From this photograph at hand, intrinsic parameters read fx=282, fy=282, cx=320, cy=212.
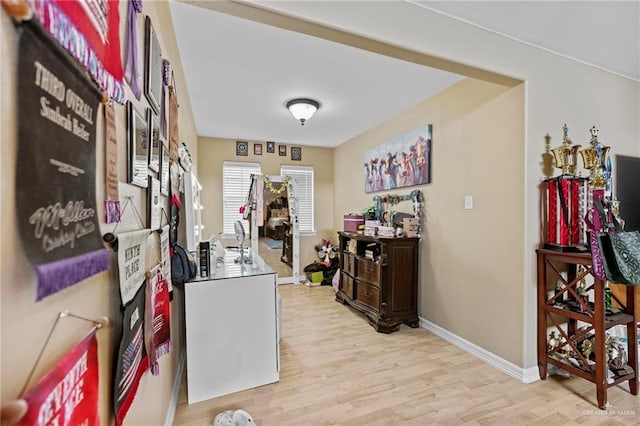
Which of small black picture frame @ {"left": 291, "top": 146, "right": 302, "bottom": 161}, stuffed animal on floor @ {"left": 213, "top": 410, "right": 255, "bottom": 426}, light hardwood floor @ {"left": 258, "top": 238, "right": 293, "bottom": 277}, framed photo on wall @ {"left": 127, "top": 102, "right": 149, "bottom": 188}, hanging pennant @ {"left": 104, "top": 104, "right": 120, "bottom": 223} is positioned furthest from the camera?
small black picture frame @ {"left": 291, "top": 146, "right": 302, "bottom": 161}

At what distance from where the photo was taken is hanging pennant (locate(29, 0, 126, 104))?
0.48 meters

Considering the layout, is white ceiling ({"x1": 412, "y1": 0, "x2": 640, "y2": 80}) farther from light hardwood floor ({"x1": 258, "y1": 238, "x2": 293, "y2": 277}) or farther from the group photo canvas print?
light hardwood floor ({"x1": 258, "y1": 238, "x2": 293, "y2": 277})

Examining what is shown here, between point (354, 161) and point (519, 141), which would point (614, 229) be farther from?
point (354, 161)

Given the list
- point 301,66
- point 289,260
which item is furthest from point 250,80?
point 289,260

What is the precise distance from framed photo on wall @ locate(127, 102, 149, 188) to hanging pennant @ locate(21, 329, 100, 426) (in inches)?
21.1

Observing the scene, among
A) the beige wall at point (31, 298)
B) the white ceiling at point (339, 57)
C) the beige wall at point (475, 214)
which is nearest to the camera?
the beige wall at point (31, 298)

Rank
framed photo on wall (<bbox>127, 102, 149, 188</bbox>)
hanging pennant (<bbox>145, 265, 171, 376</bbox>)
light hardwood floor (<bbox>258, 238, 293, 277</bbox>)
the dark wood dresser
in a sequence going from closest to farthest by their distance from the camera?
1. framed photo on wall (<bbox>127, 102, 149, 188</bbox>)
2. hanging pennant (<bbox>145, 265, 171, 376</bbox>)
3. the dark wood dresser
4. light hardwood floor (<bbox>258, 238, 293, 277</bbox>)

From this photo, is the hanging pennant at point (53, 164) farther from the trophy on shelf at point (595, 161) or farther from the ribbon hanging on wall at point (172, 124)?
the trophy on shelf at point (595, 161)

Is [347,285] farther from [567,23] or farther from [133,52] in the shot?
[133,52]

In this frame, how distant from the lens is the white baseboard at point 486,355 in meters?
2.11

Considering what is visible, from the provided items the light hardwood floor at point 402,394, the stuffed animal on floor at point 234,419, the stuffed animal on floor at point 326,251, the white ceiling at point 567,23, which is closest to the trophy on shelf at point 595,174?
the white ceiling at point 567,23

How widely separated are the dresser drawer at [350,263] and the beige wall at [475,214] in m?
0.83

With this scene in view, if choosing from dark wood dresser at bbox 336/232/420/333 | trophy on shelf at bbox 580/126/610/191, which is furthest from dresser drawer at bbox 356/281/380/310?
trophy on shelf at bbox 580/126/610/191

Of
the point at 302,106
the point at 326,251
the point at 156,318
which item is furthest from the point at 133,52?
the point at 326,251
